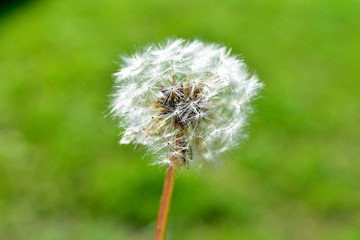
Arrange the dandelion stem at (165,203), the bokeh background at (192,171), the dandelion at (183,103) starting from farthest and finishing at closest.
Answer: the bokeh background at (192,171) → the dandelion at (183,103) → the dandelion stem at (165,203)

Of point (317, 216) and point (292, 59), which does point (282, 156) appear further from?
point (292, 59)

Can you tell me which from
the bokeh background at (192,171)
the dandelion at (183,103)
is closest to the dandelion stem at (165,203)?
the dandelion at (183,103)

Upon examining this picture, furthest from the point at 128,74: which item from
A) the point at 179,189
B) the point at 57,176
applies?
the point at 57,176

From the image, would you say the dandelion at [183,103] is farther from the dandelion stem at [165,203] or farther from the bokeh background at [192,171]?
the bokeh background at [192,171]

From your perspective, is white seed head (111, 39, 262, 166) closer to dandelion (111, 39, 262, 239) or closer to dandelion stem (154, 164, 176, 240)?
dandelion (111, 39, 262, 239)

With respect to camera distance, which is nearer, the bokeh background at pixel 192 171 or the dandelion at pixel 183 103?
the dandelion at pixel 183 103

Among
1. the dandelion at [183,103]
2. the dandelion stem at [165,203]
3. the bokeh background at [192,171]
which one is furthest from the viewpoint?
the bokeh background at [192,171]
